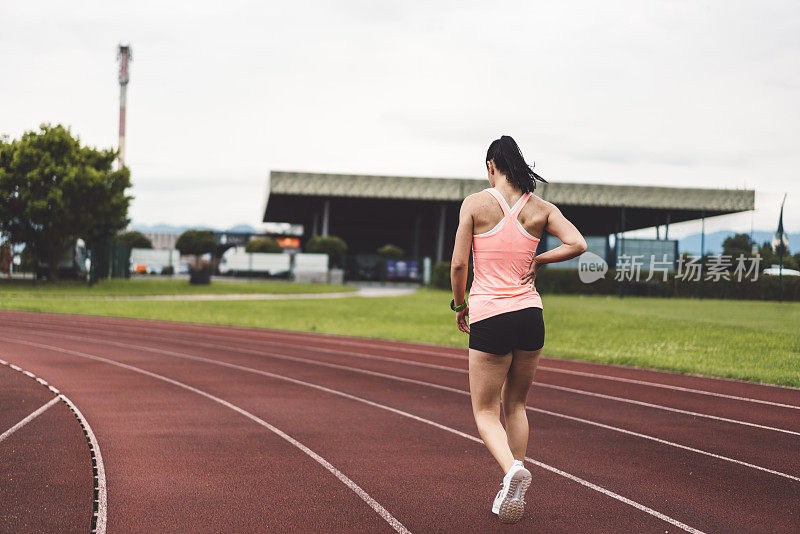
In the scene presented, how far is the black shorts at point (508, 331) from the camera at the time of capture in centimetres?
377

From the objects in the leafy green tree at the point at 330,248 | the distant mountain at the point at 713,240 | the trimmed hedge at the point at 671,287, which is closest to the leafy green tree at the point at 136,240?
the leafy green tree at the point at 330,248

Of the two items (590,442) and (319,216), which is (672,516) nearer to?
(590,442)

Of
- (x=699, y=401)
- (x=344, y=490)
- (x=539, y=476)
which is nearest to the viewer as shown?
(x=344, y=490)

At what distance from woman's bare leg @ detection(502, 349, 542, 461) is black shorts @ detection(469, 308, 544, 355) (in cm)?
14

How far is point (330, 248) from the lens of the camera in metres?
46.9

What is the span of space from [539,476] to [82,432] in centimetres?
373

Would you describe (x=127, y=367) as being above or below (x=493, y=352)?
below

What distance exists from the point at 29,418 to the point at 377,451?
10.7 feet

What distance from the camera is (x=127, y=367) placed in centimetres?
1029

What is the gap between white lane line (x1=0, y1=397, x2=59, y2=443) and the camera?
5919mm

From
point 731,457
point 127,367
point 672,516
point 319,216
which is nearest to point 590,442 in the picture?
point 731,457

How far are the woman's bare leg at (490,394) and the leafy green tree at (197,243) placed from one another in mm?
53286

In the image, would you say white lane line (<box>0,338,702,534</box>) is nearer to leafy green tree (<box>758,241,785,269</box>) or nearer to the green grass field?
the green grass field

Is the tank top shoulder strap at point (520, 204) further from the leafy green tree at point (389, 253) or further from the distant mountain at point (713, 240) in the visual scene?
the leafy green tree at point (389, 253)
